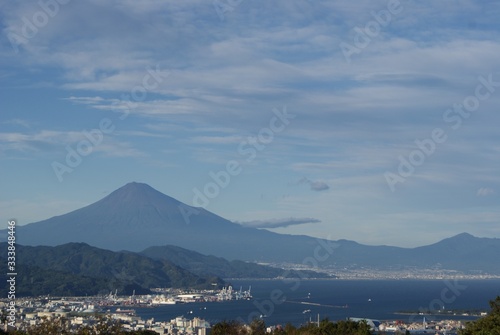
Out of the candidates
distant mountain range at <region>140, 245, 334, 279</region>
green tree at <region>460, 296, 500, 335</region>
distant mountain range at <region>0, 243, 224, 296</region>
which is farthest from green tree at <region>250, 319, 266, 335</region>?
distant mountain range at <region>140, 245, 334, 279</region>

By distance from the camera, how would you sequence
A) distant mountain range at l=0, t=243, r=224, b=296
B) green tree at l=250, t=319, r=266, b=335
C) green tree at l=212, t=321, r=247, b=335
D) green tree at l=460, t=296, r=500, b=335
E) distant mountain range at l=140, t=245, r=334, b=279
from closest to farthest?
green tree at l=460, t=296, r=500, b=335 → green tree at l=212, t=321, r=247, b=335 → green tree at l=250, t=319, r=266, b=335 → distant mountain range at l=0, t=243, r=224, b=296 → distant mountain range at l=140, t=245, r=334, b=279

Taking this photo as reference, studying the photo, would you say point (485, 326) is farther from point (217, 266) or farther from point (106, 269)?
point (217, 266)

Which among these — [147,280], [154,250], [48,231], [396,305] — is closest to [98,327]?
[396,305]

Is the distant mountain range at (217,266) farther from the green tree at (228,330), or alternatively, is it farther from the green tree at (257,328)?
the green tree at (228,330)

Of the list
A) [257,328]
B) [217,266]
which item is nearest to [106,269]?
[217,266]

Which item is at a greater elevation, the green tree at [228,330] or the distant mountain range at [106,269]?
the distant mountain range at [106,269]

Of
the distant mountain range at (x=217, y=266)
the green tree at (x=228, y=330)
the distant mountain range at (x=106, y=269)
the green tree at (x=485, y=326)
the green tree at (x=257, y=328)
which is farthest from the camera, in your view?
the distant mountain range at (x=217, y=266)

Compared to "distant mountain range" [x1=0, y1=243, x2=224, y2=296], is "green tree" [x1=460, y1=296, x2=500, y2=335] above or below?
below

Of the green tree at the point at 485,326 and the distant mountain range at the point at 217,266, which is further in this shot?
the distant mountain range at the point at 217,266

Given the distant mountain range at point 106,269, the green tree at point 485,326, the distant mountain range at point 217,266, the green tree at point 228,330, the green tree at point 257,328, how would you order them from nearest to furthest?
the green tree at point 485,326 → the green tree at point 228,330 → the green tree at point 257,328 → the distant mountain range at point 106,269 → the distant mountain range at point 217,266

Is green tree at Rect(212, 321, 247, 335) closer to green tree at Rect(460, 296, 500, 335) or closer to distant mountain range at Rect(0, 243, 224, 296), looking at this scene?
green tree at Rect(460, 296, 500, 335)

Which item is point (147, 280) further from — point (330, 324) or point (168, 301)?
point (330, 324)

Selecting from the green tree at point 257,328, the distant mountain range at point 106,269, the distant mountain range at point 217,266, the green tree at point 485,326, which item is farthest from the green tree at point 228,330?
the distant mountain range at point 217,266
